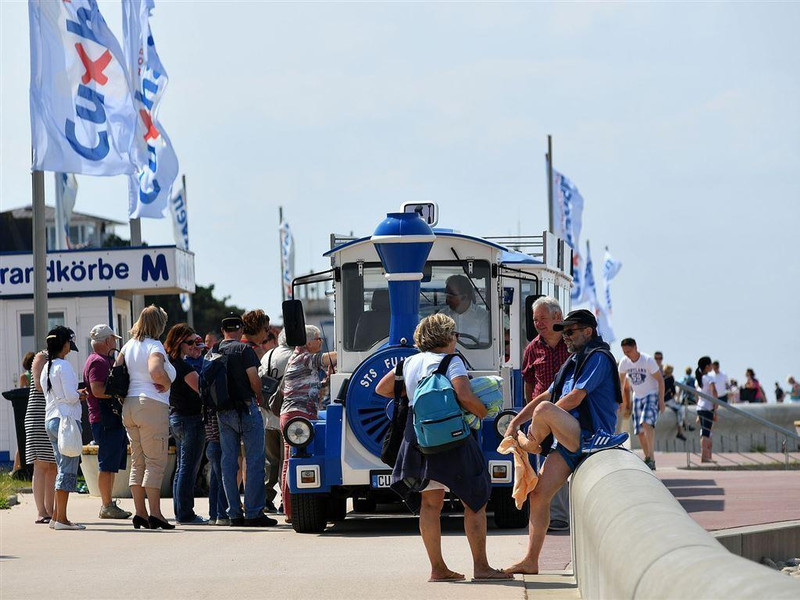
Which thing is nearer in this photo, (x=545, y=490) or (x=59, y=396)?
(x=545, y=490)

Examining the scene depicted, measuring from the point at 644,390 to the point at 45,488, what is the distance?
948 centimetres

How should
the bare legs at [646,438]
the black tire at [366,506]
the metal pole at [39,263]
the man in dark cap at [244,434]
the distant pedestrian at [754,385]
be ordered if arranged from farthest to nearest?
1. the distant pedestrian at [754,385]
2. the bare legs at [646,438]
3. the metal pole at [39,263]
4. the black tire at [366,506]
5. the man in dark cap at [244,434]

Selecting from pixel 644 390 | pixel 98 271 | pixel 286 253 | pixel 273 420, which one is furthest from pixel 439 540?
pixel 286 253

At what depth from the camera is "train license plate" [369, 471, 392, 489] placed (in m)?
12.5

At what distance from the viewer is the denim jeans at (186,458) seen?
543 inches

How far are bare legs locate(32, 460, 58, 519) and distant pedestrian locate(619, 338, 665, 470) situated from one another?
9.01 meters

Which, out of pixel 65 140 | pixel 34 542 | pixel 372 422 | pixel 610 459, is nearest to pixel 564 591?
pixel 610 459

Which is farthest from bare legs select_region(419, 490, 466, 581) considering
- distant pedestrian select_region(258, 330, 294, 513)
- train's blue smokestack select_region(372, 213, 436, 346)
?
Result: distant pedestrian select_region(258, 330, 294, 513)

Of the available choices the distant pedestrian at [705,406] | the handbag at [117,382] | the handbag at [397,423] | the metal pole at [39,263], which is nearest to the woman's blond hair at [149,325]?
the handbag at [117,382]

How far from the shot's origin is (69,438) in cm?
1307

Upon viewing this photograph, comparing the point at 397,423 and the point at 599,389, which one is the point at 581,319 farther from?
the point at 397,423

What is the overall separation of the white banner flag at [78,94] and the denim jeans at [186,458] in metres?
5.12

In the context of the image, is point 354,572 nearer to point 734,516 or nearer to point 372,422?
point 372,422

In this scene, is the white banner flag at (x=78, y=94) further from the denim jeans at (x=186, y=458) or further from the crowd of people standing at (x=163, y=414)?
the denim jeans at (x=186, y=458)
